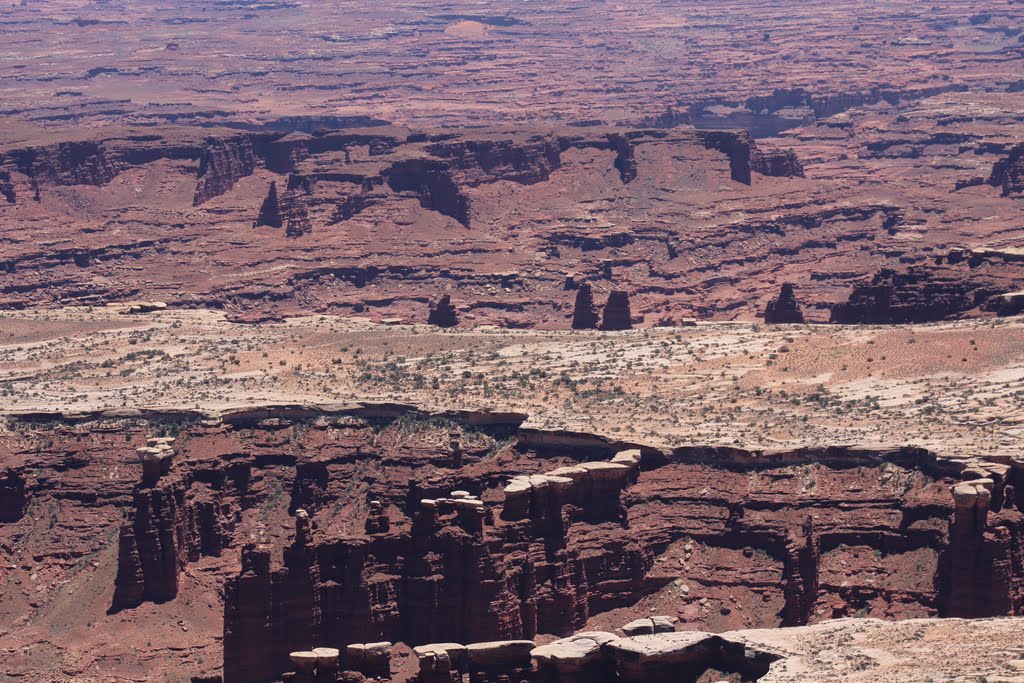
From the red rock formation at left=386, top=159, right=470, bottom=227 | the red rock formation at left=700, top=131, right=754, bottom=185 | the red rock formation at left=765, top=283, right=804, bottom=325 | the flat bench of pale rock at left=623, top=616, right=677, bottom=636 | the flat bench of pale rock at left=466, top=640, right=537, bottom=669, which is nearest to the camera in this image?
the flat bench of pale rock at left=466, top=640, right=537, bottom=669

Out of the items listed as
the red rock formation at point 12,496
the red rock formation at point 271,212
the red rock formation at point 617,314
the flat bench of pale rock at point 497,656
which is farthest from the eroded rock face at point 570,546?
the red rock formation at point 271,212

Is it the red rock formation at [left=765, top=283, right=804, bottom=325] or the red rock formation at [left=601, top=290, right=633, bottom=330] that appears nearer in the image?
the red rock formation at [left=765, top=283, right=804, bottom=325]

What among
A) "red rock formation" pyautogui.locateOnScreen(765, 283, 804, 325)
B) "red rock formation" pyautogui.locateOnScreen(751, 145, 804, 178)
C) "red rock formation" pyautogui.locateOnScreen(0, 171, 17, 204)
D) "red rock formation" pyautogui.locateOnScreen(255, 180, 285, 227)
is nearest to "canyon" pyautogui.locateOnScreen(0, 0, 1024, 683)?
"red rock formation" pyautogui.locateOnScreen(765, 283, 804, 325)

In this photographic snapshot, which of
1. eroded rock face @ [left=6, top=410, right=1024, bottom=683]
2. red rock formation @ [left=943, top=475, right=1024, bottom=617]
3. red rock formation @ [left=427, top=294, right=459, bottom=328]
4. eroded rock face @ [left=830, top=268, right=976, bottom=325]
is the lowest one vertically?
red rock formation @ [left=427, top=294, right=459, bottom=328]

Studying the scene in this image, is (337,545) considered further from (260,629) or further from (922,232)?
(922,232)

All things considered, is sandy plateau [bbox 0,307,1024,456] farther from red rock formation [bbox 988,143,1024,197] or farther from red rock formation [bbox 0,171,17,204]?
red rock formation [bbox 988,143,1024,197]

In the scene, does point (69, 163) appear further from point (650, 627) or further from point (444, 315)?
point (650, 627)

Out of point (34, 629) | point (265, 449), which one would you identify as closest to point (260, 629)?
point (34, 629)
